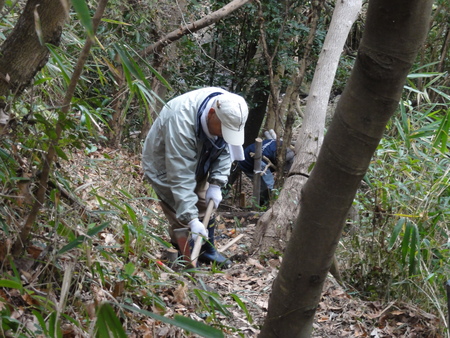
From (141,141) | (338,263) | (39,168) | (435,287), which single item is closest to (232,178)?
(141,141)

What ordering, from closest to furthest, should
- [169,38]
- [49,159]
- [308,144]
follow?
[49,159] < [308,144] < [169,38]

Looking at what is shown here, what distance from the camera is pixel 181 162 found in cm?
452

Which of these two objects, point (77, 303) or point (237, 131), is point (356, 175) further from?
point (237, 131)

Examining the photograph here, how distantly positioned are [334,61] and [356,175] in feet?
17.9

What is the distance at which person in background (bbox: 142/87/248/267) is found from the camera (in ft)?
14.3

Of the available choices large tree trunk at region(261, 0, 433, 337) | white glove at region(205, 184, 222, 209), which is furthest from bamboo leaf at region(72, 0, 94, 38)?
white glove at region(205, 184, 222, 209)

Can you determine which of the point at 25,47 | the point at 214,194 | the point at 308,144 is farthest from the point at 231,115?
the point at 308,144

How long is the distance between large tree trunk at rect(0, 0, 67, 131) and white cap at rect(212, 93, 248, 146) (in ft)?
6.36

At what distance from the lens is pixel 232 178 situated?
440 inches

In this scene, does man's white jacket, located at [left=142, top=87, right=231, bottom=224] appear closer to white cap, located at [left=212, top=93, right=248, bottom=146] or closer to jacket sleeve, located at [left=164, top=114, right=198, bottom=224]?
jacket sleeve, located at [left=164, top=114, right=198, bottom=224]

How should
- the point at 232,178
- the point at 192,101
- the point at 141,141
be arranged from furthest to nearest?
the point at 232,178 → the point at 141,141 → the point at 192,101

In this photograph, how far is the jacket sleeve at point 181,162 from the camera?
4480 mm

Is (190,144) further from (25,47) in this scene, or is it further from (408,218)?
(25,47)

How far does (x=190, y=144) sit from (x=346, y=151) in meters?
3.22
